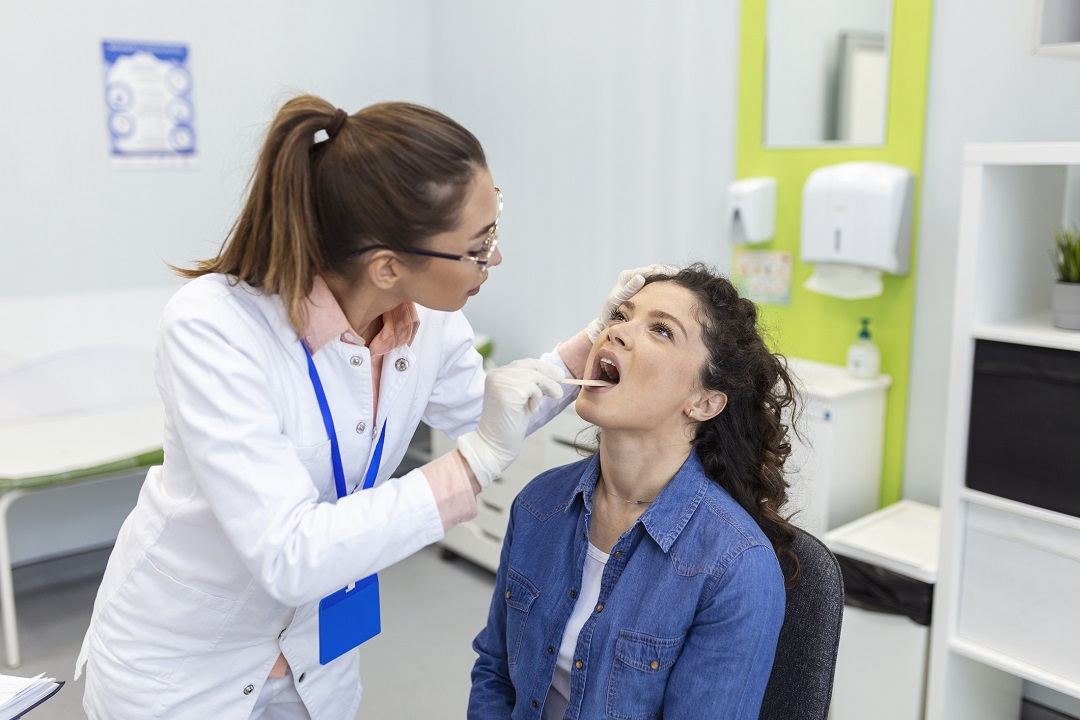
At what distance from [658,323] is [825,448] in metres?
1.08

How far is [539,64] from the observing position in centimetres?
353

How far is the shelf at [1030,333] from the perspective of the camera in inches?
68.7

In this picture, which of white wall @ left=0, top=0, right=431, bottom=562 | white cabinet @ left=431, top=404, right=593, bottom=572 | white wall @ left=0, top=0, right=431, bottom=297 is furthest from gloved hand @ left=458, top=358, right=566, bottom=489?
white wall @ left=0, top=0, right=431, bottom=562

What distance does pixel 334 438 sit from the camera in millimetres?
1265

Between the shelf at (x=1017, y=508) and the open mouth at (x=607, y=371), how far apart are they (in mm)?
967

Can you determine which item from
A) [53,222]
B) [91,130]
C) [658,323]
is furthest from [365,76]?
[658,323]

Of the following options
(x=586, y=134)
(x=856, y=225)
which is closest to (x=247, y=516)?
(x=856, y=225)

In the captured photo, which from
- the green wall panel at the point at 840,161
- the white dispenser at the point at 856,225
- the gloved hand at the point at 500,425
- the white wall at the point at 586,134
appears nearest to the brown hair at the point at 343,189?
the gloved hand at the point at 500,425

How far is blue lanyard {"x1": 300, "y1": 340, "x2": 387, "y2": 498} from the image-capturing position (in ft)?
4.06

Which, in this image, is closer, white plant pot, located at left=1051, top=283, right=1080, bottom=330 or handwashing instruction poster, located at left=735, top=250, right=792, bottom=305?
white plant pot, located at left=1051, top=283, right=1080, bottom=330

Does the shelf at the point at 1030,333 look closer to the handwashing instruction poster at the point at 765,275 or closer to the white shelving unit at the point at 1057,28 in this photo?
the white shelving unit at the point at 1057,28

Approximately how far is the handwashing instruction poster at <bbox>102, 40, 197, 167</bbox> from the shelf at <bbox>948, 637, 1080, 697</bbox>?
3061 mm

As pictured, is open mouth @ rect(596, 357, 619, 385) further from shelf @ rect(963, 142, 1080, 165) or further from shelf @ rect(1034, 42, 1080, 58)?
shelf @ rect(1034, 42, 1080, 58)

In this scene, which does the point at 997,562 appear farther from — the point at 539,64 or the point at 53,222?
the point at 53,222
